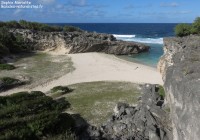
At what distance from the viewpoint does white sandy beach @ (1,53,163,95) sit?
3462 cm

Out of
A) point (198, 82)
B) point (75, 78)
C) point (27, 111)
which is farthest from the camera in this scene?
point (75, 78)

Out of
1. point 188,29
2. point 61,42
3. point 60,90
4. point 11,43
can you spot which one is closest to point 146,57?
point 188,29

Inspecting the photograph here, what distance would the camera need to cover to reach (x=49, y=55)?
51562 millimetres

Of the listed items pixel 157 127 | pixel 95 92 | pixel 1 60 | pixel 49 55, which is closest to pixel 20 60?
pixel 1 60

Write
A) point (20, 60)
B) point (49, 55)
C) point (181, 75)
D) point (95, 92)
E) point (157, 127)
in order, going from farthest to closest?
point (49, 55) < point (20, 60) < point (95, 92) < point (157, 127) < point (181, 75)

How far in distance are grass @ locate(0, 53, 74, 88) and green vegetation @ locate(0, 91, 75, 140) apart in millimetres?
11279

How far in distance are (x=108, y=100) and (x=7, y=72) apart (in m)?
16.4

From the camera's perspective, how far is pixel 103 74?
127 feet

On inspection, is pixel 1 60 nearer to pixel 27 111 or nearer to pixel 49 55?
pixel 49 55

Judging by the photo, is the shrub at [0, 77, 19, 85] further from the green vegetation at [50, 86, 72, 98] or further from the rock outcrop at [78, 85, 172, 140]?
the rock outcrop at [78, 85, 172, 140]

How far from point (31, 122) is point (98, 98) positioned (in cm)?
1040

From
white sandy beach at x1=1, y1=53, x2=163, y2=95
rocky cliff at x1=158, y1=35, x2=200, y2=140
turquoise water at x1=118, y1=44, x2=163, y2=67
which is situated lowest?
turquoise water at x1=118, y1=44, x2=163, y2=67

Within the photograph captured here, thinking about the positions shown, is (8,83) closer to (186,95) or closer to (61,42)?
(61,42)

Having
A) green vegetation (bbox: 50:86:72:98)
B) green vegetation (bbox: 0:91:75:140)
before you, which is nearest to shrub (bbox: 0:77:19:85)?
green vegetation (bbox: 50:86:72:98)
